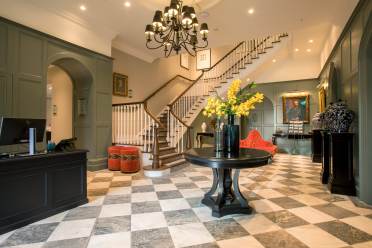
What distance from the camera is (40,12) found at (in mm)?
4203

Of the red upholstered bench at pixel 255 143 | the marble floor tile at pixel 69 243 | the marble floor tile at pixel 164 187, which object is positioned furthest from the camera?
the red upholstered bench at pixel 255 143

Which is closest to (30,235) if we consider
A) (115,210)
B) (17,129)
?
(115,210)

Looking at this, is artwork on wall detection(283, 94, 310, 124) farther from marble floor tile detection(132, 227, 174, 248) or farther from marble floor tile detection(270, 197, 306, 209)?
marble floor tile detection(132, 227, 174, 248)

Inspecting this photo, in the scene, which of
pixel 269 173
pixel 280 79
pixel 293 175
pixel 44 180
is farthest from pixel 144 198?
pixel 280 79

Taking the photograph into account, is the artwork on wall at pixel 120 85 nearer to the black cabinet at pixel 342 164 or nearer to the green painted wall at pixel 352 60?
the black cabinet at pixel 342 164

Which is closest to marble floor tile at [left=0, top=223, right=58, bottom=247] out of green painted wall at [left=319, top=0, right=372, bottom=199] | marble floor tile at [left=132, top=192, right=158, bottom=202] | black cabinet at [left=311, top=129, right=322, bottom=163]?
marble floor tile at [left=132, top=192, right=158, bottom=202]

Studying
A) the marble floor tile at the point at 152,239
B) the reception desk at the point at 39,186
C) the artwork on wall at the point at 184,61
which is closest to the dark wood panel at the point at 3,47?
the reception desk at the point at 39,186

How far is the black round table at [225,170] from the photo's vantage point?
2.30 metres

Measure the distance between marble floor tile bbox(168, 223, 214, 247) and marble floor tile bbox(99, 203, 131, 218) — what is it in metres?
0.77

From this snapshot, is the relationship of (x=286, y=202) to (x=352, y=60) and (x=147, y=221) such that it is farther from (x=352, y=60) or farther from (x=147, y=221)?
(x=352, y=60)

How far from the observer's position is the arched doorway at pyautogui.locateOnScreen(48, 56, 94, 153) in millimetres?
5312

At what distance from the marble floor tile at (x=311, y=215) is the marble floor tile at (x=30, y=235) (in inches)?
114

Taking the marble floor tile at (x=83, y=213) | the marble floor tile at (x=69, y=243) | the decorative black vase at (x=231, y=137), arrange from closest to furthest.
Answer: the marble floor tile at (x=69, y=243)
the marble floor tile at (x=83, y=213)
the decorative black vase at (x=231, y=137)

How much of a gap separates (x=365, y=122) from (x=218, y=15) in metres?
3.51
